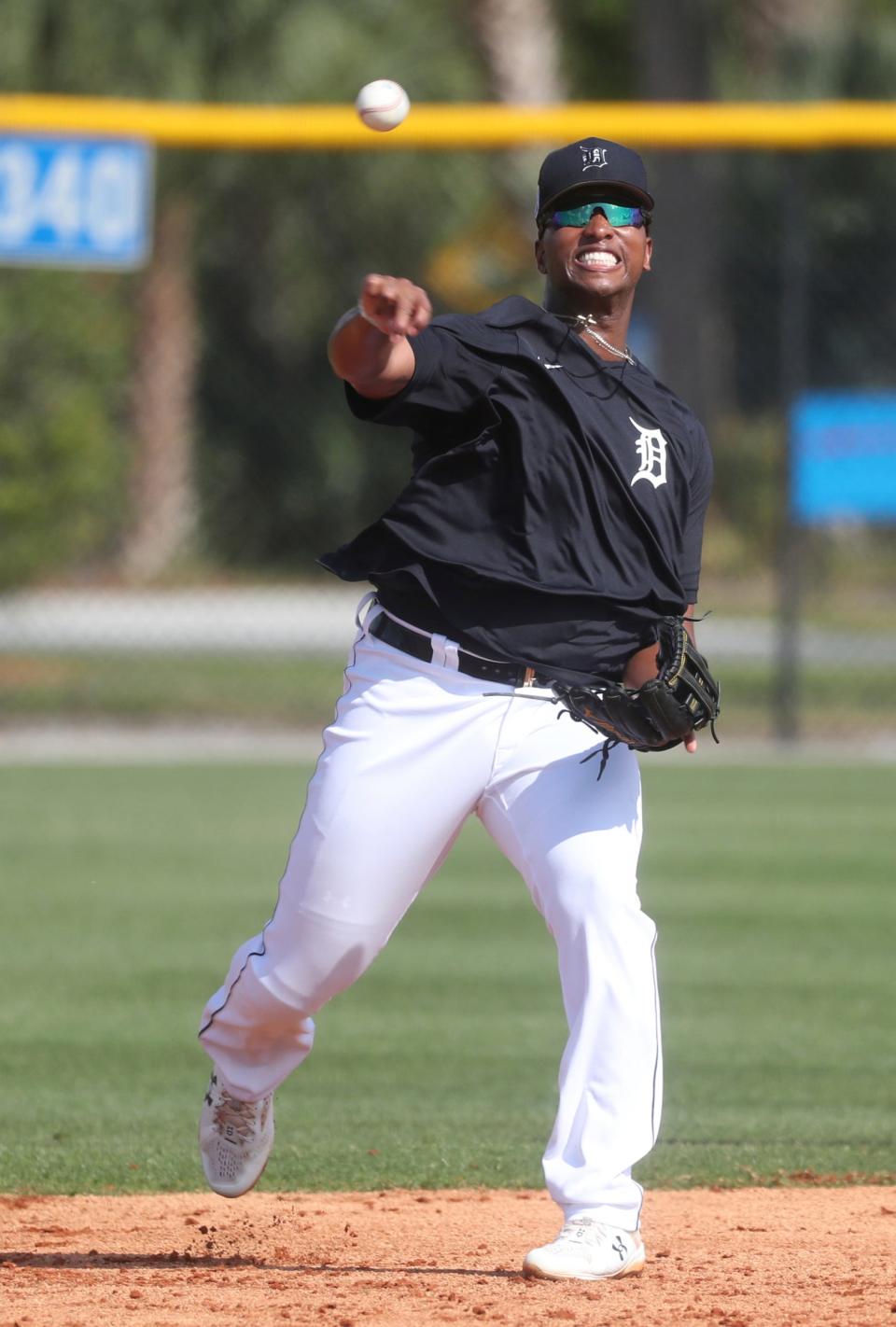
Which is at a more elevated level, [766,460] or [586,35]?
[586,35]

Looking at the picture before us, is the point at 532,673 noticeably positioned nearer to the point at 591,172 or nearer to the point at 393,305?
Answer: the point at 393,305

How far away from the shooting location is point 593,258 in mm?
→ 3822

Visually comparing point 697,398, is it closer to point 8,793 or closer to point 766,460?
point 766,460

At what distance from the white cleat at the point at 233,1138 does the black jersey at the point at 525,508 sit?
1013 millimetres

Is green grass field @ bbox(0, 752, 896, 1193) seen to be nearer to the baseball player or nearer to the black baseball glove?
the baseball player

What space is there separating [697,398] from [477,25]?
23.4 feet

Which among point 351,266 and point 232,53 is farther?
point 351,266

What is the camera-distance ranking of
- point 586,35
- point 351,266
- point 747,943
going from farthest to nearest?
point 586,35 → point 351,266 → point 747,943

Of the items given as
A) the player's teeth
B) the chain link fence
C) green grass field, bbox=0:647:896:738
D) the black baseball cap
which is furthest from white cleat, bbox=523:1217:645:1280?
green grass field, bbox=0:647:896:738

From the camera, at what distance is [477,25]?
21531 mm

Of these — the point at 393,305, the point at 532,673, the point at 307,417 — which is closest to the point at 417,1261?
the point at 532,673

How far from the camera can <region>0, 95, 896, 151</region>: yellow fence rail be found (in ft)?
37.9

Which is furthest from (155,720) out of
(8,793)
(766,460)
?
(766,460)

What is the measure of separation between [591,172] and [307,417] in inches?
686
